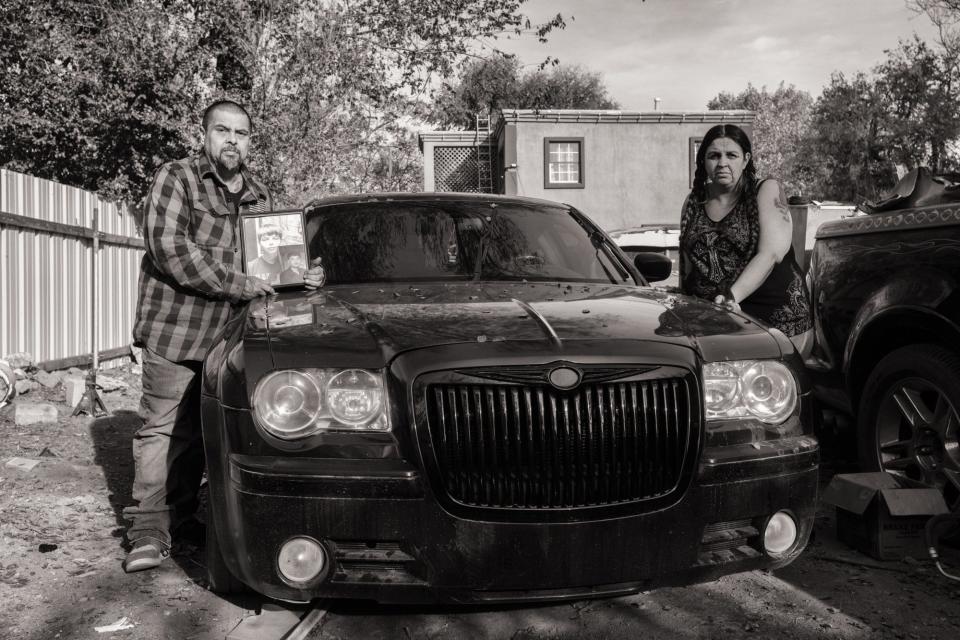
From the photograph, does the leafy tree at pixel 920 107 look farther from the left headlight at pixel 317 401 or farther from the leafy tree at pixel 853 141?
the left headlight at pixel 317 401

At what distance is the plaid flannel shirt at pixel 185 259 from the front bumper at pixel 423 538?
1.32 meters

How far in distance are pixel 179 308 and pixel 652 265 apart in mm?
2204

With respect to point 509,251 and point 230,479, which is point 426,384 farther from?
point 509,251

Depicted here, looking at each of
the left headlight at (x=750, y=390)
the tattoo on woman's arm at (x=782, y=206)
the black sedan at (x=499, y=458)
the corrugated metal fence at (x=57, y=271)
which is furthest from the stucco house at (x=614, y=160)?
the black sedan at (x=499, y=458)

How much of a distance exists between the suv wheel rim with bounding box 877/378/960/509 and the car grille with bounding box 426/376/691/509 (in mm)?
1779

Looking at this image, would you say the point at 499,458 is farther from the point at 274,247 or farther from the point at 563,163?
the point at 563,163

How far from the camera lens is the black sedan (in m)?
2.44

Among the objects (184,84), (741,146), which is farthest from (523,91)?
(741,146)

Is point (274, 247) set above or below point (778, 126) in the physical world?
below

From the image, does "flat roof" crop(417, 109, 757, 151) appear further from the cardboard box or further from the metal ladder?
the cardboard box

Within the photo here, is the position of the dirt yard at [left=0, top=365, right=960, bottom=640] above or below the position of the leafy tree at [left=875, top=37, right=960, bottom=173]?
below

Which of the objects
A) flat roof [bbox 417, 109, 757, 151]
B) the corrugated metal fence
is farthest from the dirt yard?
flat roof [bbox 417, 109, 757, 151]

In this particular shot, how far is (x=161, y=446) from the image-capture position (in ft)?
12.8

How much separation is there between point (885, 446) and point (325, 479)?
2826mm
